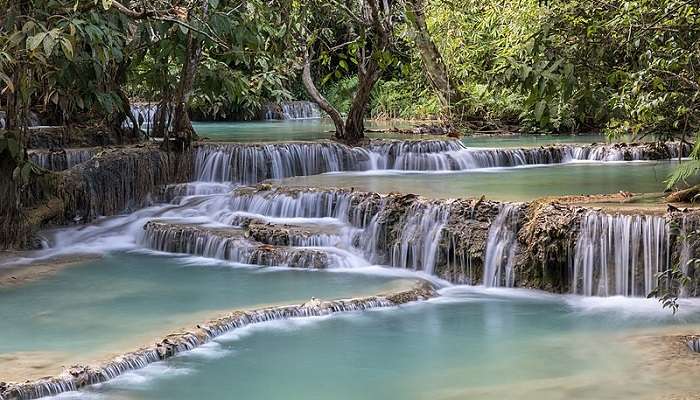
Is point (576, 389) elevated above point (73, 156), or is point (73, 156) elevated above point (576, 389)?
point (73, 156)

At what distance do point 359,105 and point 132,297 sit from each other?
849 cm

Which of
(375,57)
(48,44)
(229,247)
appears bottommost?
(229,247)

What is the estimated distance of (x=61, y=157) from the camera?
588 inches

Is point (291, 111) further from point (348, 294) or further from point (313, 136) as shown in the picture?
point (348, 294)

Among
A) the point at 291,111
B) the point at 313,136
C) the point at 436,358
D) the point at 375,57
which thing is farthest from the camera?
the point at 291,111

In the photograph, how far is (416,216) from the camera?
11.3 m

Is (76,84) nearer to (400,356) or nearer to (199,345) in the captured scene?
(199,345)

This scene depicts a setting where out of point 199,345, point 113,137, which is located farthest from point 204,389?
point 113,137

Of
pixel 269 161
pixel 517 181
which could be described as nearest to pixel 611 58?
pixel 517 181

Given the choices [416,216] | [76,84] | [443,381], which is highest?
[76,84]

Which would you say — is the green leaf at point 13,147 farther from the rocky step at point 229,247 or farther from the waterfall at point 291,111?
the waterfall at point 291,111

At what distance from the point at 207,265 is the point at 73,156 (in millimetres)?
4936

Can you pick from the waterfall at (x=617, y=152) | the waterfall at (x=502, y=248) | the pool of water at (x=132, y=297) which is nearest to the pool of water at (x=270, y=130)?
the waterfall at (x=617, y=152)

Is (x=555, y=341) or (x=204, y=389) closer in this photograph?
(x=204, y=389)
